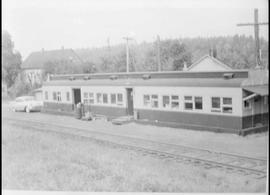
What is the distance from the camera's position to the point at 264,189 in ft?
23.1

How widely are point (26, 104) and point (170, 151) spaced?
442 centimetres

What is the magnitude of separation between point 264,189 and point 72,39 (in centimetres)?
526

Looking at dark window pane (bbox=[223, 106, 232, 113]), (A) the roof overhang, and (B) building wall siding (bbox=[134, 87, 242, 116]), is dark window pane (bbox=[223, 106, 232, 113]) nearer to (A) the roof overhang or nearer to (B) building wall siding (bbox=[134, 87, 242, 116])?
(B) building wall siding (bbox=[134, 87, 242, 116])

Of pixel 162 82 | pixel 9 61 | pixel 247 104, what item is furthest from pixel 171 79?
pixel 9 61

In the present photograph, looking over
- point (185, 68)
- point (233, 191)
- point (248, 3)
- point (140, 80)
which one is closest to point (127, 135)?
point (140, 80)

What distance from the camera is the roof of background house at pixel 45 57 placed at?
902 centimetres

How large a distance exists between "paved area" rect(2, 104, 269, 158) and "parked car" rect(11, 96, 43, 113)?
0.70 ft

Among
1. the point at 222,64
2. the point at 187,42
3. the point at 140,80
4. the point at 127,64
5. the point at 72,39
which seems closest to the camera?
the point at 187,42

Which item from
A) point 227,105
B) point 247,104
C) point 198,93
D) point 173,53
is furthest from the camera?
point 198,93

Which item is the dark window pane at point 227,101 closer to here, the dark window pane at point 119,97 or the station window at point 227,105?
the station window at point 227,105

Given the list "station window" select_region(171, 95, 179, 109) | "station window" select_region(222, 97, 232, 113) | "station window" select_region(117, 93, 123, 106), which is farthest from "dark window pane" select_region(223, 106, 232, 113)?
"station window" select_region(117, 93, 123, 106)

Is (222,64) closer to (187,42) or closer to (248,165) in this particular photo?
(187,42)

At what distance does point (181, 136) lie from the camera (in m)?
10.1

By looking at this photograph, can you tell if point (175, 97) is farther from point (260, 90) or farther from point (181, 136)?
point (260, 90)
